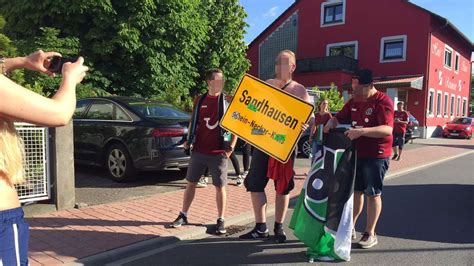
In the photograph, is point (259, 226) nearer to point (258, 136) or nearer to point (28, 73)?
point (258, 136)

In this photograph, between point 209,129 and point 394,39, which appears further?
point 394,39

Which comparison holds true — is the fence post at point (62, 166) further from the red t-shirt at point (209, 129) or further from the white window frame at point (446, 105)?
the white window frame at point (446, 105)

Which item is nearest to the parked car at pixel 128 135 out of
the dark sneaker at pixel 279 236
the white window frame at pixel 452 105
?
the dark sneaker at pixel 279 236

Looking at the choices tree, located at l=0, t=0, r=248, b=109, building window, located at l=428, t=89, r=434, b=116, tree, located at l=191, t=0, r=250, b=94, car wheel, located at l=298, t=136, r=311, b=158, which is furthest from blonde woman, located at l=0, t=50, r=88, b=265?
building window, located at l=428, t=89, r=434, b=116

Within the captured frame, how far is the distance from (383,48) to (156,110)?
80.0 ft

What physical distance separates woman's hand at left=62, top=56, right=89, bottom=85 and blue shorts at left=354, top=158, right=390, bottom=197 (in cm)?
334

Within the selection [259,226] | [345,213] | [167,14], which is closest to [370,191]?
[345,213]

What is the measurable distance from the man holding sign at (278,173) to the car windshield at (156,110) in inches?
130

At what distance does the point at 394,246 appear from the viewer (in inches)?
189

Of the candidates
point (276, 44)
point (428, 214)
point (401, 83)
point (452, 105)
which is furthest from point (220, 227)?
point (452, 105)

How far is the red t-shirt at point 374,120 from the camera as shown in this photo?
436 cm

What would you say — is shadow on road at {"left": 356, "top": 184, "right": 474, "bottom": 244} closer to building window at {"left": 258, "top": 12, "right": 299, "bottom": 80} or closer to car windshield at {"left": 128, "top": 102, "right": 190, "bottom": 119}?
car windshield at {"left": 128, "top": 102, "right": 190, "bottom": 119}

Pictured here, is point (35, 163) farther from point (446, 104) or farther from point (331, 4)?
point (446, 104)

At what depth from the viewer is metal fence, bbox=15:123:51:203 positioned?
18.0ft
